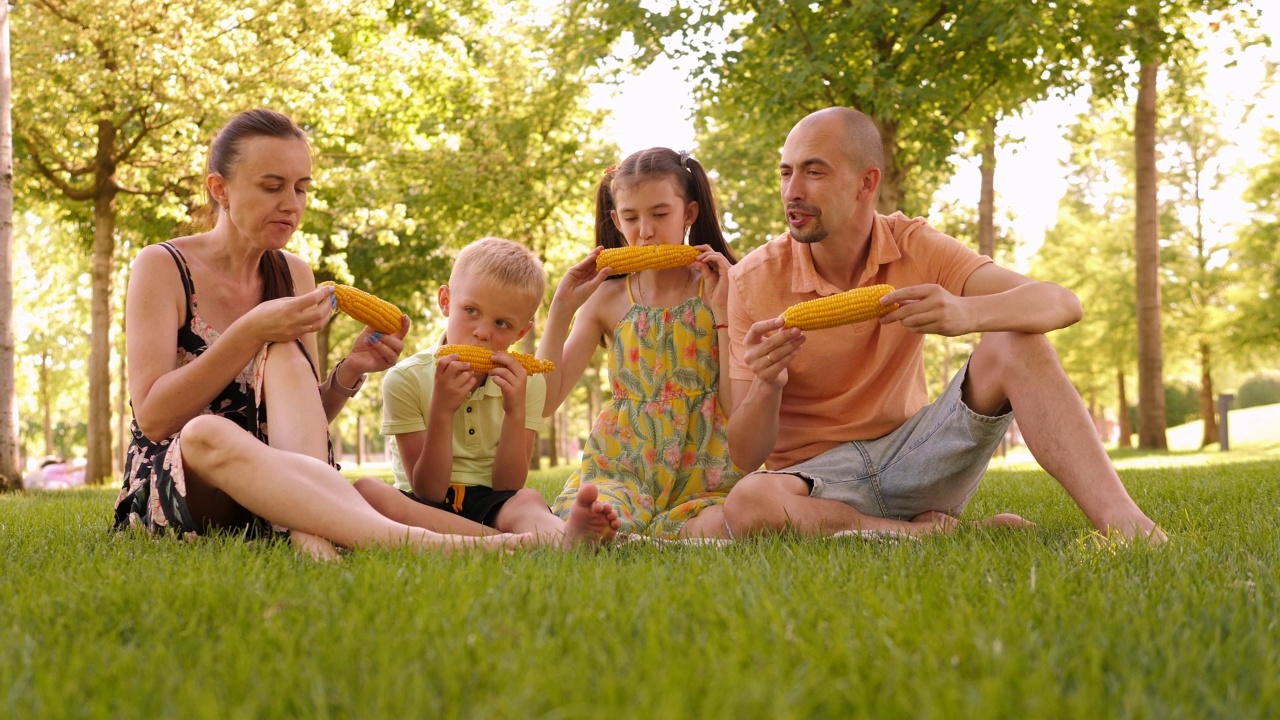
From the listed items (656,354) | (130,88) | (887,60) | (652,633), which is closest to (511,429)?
(656,354)

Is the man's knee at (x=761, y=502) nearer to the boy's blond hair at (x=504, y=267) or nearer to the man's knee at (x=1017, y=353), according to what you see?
the man's knee at (x=1017, y=353)

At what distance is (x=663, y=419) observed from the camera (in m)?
4.72

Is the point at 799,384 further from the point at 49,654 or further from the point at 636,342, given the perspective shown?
the point at 49,654

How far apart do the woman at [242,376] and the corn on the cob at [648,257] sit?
100cm

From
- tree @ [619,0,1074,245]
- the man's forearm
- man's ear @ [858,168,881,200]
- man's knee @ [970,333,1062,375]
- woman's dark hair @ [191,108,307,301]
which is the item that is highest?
tree @ [619,0,1074,245]

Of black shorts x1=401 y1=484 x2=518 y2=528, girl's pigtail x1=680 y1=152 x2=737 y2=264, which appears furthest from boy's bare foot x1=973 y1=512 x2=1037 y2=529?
black shorts x1=401 y1=484 x2=518 y2=528

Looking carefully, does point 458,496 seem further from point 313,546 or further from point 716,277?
point 716,277

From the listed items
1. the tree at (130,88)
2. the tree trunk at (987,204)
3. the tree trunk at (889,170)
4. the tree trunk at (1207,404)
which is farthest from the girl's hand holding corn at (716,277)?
the tree trunk at (1207,404)

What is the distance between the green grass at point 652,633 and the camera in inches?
64.3

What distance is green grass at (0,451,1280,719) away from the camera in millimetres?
1634

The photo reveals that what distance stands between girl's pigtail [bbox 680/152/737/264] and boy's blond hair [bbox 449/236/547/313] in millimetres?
915

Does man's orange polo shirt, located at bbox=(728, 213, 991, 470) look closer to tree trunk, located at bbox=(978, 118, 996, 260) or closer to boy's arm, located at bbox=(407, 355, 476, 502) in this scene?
boy's arm, located at bbox=(407, 355, 476, 502)

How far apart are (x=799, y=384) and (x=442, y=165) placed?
1261 cm

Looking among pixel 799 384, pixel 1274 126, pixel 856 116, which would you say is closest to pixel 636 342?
pixel 799 384
